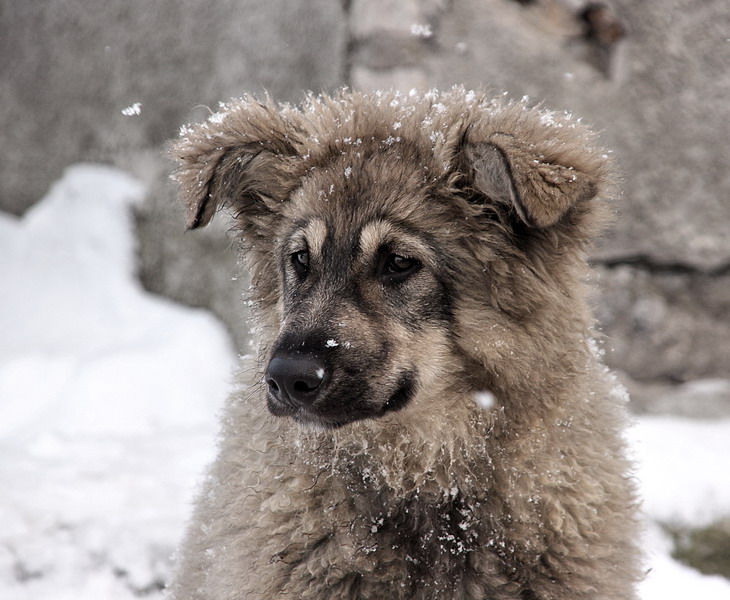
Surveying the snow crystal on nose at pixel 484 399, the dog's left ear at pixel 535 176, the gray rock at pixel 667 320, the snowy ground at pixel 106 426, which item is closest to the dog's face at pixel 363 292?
the snow crystal on nose at pixel 484 399

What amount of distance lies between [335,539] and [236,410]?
2.51 ft

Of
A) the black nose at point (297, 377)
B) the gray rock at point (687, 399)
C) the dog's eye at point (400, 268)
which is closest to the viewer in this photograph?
the black nose at point (297, 377)

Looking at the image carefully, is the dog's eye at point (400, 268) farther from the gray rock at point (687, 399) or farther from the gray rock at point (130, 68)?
the gray rock at point (687, 399)

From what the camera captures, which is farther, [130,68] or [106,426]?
[130,68]

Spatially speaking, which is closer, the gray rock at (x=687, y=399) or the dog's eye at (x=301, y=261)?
the dog's eye at (x=301, y=261)

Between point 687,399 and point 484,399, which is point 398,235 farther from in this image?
point 687,399

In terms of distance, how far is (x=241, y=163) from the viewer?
10.6ft

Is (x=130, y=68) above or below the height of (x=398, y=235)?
below

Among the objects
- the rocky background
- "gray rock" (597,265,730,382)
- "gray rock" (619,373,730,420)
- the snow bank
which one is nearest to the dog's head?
the snow bank

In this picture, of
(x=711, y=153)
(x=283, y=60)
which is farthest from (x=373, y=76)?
(x=711, y=153)

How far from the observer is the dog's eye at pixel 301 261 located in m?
3.14

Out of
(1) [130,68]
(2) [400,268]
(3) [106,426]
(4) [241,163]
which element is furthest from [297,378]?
(1) [130,68]

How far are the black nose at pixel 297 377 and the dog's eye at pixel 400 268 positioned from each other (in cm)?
44

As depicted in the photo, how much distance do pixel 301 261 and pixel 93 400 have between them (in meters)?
3.47
